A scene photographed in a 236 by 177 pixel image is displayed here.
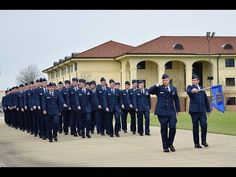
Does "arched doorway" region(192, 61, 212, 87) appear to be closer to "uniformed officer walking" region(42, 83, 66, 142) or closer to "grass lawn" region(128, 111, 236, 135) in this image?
"grass lawn" region(128, 111, 236, 135)

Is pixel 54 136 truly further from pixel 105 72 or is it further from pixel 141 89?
pixel 105 72

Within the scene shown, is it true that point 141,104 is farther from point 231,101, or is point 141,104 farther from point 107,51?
point 107,51

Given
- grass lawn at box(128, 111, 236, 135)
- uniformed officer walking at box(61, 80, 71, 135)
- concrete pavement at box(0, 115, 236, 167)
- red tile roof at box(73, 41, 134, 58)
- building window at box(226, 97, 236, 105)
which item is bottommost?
building window at box(226, 97, 236, 105)

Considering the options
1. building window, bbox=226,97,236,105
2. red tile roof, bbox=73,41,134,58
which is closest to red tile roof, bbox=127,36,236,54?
red tile roof, bbox=73,41,134,58

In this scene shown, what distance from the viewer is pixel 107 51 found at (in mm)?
79062

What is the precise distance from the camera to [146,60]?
73.8 meters

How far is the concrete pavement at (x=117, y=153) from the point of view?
12.5 metres

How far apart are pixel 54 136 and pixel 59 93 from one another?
5.45 feet

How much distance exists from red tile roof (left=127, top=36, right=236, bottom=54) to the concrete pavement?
175ft

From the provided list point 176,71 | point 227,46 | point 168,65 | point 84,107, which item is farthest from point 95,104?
point 227,46

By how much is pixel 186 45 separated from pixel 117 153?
61.9m

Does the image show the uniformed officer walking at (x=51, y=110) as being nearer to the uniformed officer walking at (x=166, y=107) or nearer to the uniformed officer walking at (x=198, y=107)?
the uniformed officer walking at (x=166, y=107)

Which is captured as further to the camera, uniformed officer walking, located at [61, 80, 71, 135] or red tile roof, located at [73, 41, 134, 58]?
red tile roof, located at [73, 41, 134, 58]

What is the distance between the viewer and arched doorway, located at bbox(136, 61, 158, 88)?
76875 mm
